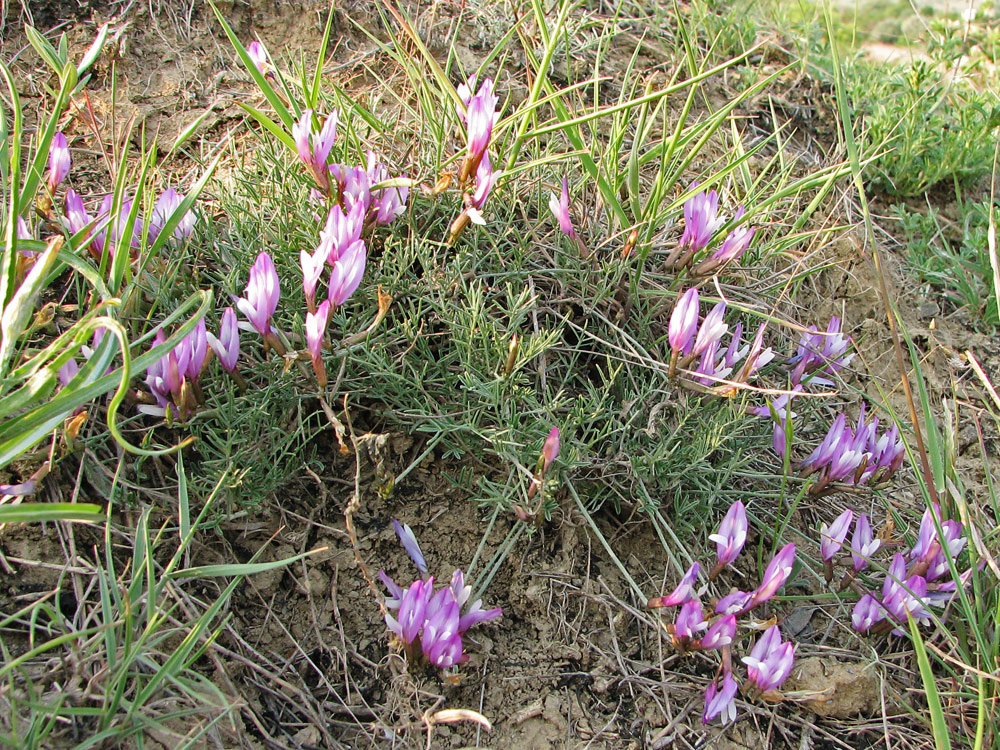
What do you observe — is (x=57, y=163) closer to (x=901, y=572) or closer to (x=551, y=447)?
(x=551, y=447)

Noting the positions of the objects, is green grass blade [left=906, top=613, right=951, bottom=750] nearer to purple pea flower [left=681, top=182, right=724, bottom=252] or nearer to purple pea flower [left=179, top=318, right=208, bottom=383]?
purple pea flower [left=681, top=182, right=724, bottom=252]

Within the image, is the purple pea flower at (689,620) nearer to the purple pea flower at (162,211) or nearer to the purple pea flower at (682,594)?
the purple pea flower at (682,594)

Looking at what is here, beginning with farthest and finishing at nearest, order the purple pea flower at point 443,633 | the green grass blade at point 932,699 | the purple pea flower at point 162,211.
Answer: the purple pea flower at point 162,211, the purple pea flower at point 443,633, the green grass blade at point 932,699

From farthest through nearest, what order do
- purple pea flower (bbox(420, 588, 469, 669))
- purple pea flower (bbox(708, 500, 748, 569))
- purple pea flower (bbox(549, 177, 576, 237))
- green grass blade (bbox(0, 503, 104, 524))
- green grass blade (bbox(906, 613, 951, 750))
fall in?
purple pea flower (bbox(549, 177, 576, 237)) → purple pea flower (bbox(708, 500, 748, 569)) → purple pea flower (bbox(420, 588, 469, 669)) → green grass blade (bbox(906, 613, 951, 750)) → green grass blade (bbox(0, 503, 104, 524))

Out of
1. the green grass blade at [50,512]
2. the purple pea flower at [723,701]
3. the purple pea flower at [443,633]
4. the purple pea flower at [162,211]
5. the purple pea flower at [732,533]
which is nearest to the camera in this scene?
the green grass blade at [50,512]

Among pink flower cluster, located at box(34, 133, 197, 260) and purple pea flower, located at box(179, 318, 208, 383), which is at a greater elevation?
pink flower cluster, located at box(34, 133, 197, 260)

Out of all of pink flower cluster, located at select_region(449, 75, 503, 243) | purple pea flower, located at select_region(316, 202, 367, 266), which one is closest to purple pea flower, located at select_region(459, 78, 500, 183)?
pink flower cluster, located at select_region(449, 75, 503, 243)

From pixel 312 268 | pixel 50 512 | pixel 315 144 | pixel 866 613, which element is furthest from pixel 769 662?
pixel 315 144

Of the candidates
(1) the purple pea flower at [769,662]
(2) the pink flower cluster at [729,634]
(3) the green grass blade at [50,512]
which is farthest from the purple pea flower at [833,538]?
(3) the green grass blade at [50,512]
